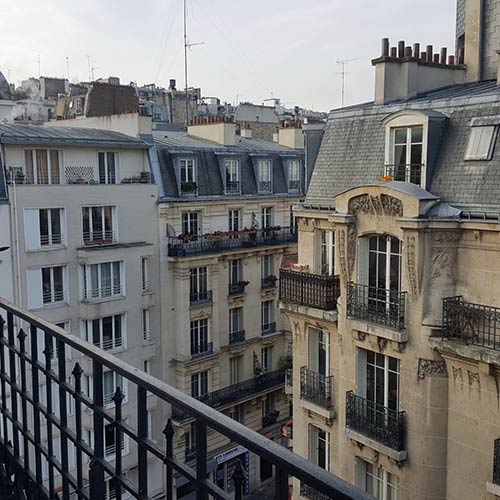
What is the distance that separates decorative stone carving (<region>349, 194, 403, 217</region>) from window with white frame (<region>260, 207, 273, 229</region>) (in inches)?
657

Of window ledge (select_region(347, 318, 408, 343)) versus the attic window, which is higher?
the attic window

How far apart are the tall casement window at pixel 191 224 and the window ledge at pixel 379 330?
46.7 ft

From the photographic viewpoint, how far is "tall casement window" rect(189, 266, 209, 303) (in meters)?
26.7

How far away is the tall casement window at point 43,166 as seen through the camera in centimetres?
2198

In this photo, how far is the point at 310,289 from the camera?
48.7 feet

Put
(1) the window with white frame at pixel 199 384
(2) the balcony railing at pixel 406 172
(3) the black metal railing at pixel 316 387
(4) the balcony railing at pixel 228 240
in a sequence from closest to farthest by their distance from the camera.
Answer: (2) the balcony railing at pixel 406 172 < (3) the black metal railing at pixel 316 387 < (4) the balcony railing at pixel 228 240 < (1) the window with white frame at pixel 199 384

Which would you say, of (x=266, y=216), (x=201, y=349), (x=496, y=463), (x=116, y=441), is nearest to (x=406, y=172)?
(x=496, y=463)

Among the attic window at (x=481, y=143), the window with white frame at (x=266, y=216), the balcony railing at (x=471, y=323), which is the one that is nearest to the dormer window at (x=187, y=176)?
the window with white frame at (x=266, y=216)

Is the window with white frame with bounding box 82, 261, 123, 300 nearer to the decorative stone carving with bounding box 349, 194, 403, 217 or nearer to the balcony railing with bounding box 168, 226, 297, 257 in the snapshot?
the balcony railing with bounding box 168, 226, 297, 257

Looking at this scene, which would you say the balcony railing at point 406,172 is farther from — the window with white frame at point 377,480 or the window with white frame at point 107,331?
the window with white frame at point 107,331

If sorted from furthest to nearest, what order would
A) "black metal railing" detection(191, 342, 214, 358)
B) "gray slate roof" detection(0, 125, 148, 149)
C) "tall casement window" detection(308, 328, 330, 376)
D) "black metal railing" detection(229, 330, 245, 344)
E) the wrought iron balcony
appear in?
"black metal railing" detection(229, 330, 245, 344), the wrought iron balcony, "black metal railing" detection(191, 342, 214, 358), "gray slate roof" detection(0, 125, 148, 149), "tall casement window" detection(308, 328, 330, 376)

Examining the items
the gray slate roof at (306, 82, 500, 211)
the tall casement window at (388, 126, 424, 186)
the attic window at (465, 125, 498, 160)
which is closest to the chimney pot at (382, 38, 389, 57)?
the gray slate roof at (306, 82, 500, 211)

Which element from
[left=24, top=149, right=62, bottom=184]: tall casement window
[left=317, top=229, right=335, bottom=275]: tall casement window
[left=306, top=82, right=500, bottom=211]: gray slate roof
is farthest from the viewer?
[left=24, top=149, right=62, bottom=184]: tall casement window

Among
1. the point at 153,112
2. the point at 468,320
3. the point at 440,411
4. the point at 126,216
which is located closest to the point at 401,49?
the point at 468,320
